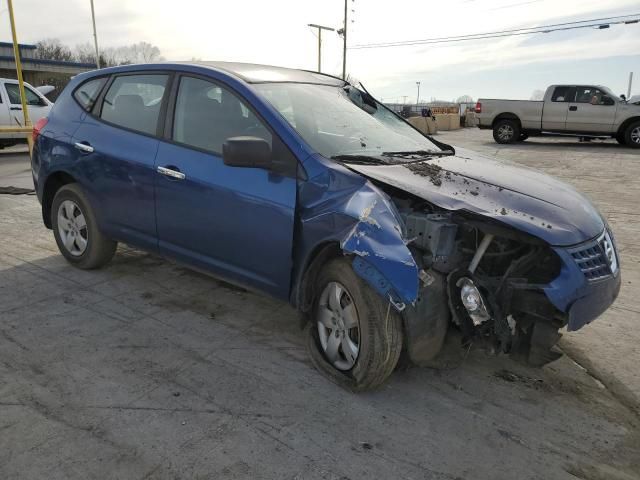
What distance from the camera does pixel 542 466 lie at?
2.50 metres

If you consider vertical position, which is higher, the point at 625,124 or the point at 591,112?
the point at 591,112

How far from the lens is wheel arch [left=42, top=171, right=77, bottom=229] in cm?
482

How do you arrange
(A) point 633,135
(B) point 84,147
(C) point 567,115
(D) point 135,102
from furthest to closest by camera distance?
(C) point 567,115 < (A) point 633,135 < (B) point 84,147 < (D) point 135,102

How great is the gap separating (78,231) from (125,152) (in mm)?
1098

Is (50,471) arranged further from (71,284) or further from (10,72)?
(10,72)

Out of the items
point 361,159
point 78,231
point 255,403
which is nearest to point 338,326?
point 255,403

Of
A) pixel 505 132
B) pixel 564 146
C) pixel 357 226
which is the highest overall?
pixel 357 226

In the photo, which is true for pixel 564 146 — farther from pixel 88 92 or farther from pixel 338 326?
pixel 338 326

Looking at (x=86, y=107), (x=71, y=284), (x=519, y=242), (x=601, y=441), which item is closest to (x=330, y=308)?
(x=519, y=242)

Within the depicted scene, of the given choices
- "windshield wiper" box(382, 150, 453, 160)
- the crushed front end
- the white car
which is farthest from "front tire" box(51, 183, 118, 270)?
the white car

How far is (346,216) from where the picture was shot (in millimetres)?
2863

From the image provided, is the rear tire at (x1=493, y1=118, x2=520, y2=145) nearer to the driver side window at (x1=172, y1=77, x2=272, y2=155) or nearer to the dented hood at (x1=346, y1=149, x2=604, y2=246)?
the dented hood at (x1=346, y1=149, x2=604, y2=246)

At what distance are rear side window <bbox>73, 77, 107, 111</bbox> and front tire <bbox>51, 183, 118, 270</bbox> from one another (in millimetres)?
709

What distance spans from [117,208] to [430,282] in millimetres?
2680
